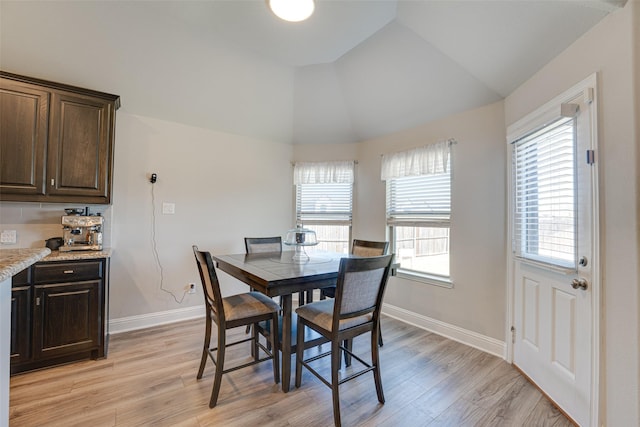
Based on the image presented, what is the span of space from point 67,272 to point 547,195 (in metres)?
3.67

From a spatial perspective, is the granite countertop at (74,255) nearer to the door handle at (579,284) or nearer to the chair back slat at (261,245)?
the chair back slat at (261,245)

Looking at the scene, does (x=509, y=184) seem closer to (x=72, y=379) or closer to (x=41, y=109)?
(x=72, y=379)

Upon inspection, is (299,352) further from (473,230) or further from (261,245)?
(473,230)

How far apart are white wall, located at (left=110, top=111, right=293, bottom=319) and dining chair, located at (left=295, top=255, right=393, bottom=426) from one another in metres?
1.99

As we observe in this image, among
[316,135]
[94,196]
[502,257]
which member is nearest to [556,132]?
[502,257]

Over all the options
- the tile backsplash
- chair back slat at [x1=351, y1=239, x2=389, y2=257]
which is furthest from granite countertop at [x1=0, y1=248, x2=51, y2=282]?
chair back slat at [x1=351, y1=239, x2=389, y2=257]

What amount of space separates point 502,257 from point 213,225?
10.4ft

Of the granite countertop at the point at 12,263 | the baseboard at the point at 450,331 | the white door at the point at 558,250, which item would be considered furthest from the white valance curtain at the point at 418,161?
the granite countertop at the point at 12,263

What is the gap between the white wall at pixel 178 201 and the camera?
9.77ft

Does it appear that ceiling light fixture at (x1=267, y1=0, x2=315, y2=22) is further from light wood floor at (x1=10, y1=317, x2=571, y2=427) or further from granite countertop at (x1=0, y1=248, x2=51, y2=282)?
light wood floor at (x1=10, y1=317, x2=571, y2=427)

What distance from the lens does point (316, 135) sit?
3949 millimetres

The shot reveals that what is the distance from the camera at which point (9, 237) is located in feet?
8.09

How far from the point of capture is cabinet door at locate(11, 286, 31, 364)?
81.0 inches

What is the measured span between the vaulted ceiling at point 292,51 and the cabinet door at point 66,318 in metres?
1.85
